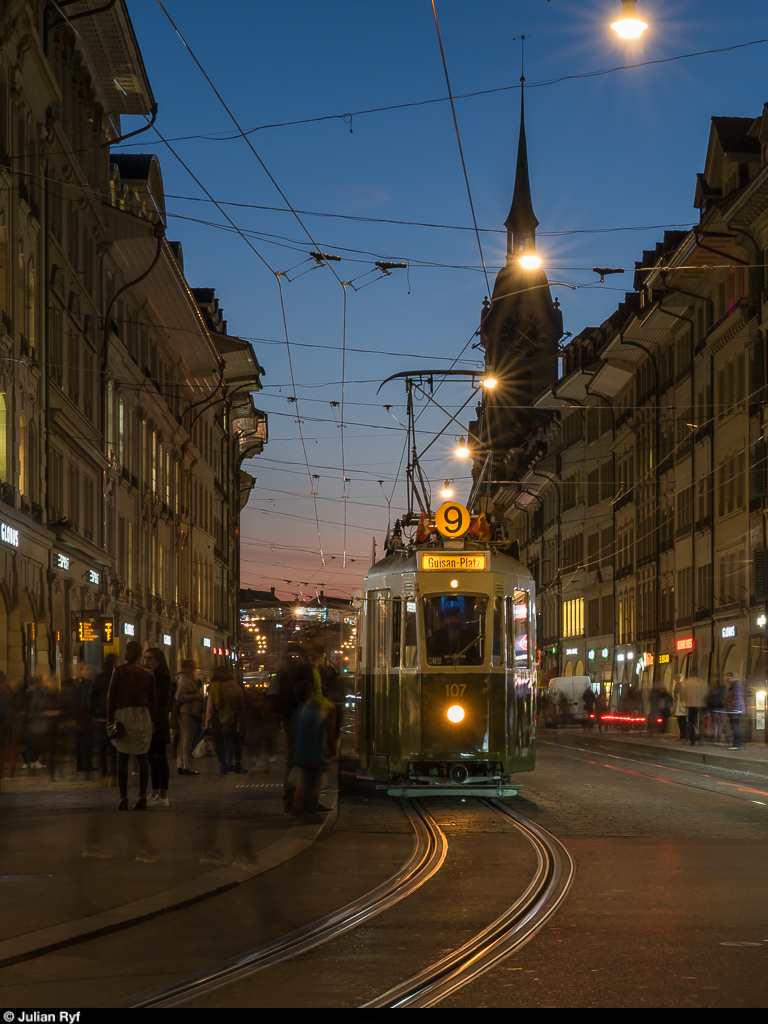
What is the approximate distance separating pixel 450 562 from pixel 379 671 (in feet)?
5.71

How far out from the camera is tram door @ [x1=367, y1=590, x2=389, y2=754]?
19109 millimetres

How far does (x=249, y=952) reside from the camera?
26.2 feet

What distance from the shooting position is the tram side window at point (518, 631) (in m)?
18.8

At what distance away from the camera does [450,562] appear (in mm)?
18734

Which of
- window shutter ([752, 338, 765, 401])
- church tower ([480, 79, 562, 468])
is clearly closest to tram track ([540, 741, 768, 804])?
window shutter ([752, 338, 765, 401])

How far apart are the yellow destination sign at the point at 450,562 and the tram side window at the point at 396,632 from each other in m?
0.65

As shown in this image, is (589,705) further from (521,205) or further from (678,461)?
(521,205)

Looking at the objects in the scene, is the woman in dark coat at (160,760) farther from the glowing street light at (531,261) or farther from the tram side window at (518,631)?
the glowing street light at (531,261)

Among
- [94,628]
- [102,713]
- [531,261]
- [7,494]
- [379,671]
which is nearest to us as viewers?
[379,671]

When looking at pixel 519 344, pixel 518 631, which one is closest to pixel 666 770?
pixel 518 631

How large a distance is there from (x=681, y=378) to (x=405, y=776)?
38.2 meters

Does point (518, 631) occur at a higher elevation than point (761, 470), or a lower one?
lower
